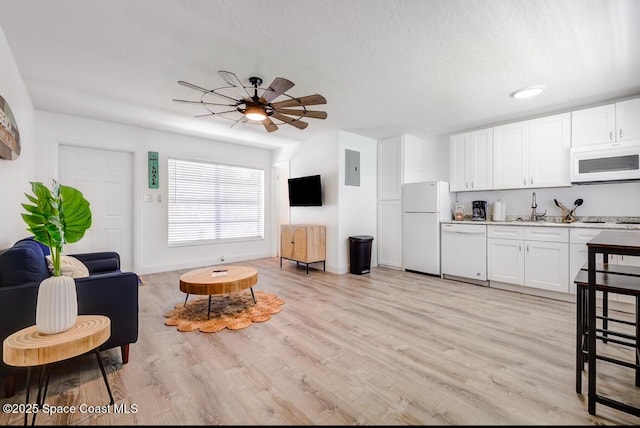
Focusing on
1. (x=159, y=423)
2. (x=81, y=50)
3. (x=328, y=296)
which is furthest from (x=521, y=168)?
(x=81, y=50)

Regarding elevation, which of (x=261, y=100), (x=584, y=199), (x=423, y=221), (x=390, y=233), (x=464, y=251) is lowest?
(x=464, y=251)

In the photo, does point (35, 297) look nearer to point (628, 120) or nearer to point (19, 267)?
point (19, 267)

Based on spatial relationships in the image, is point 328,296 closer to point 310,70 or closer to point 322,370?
point 322,370

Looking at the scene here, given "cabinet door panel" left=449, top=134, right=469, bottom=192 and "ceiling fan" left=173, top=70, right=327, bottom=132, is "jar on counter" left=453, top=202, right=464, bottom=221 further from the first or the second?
"ceiling fan" left=173, top=70, right=327, bottom=132

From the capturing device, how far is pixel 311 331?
2.61 meters

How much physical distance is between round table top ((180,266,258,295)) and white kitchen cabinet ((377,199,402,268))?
9.67 ft

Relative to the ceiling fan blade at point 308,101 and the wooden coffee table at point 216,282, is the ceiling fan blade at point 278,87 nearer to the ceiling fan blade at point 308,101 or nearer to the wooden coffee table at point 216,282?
the ceiling fan blade at point 308,101

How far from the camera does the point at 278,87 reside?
101 inches

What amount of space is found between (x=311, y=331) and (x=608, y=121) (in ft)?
14.1

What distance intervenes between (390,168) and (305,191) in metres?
1.68

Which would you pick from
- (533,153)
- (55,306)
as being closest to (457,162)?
(533,153)

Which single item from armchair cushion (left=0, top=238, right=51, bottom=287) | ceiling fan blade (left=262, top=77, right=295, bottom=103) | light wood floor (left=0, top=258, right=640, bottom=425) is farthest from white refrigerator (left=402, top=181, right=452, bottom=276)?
armchair cushion (left=0, top=238, right=51, bottom=287)

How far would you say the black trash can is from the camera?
15.8ft

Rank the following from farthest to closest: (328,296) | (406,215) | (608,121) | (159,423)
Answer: (406,215)
(328,296)
(608,121)
(159,423)
